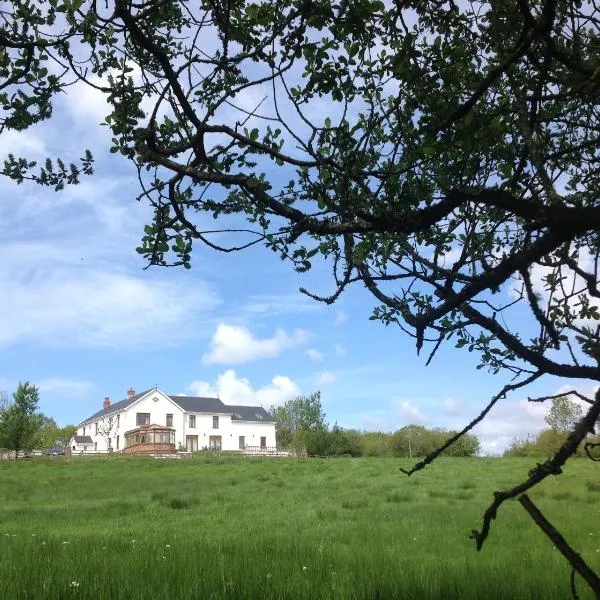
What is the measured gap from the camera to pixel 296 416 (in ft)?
364

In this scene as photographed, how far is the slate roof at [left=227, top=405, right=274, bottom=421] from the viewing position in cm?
9298

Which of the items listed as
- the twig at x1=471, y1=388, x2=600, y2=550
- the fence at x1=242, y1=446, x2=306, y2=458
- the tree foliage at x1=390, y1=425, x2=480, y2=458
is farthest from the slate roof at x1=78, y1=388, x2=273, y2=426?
the twig at x1=471, y1=388, x2=600, y2=550

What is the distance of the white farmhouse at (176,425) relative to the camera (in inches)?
3174

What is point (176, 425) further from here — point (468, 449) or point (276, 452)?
point (468, 449)

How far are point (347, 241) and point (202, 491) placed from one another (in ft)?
70.7

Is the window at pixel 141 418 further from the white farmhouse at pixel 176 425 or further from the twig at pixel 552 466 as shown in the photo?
the twig at pixel 552 466

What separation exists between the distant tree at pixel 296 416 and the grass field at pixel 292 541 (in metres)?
77.7

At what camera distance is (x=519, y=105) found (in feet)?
14.0

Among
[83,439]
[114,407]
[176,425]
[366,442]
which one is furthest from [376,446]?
[83,439]

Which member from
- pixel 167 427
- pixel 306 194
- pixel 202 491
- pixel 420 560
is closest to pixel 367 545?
pixel 420 560

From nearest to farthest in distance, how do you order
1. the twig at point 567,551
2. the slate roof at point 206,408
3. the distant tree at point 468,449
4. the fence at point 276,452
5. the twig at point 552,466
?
→ the twig at point 567,551
the twig at point 552,466
the distant tree at point 468,449
the fence at point 276,452
the slate roof at point 206,408

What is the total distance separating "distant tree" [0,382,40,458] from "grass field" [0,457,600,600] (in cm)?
2791

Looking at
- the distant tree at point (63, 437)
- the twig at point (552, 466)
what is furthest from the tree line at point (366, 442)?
the twig at point (552, 466)

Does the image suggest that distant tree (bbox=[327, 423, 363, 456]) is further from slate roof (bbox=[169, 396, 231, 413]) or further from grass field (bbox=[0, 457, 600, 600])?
grass field (bbox=[0, 457, 600, 600])
